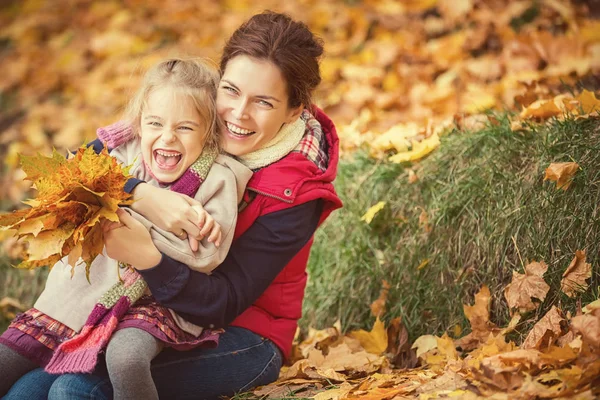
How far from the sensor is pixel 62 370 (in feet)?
7.16

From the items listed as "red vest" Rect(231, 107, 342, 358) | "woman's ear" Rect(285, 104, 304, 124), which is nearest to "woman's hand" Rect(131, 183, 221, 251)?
"red vest" Rect(231, 107, 342, 358)

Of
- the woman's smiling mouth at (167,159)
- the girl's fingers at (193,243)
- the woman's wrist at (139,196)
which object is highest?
the woman's smiling mouth at (167,159)

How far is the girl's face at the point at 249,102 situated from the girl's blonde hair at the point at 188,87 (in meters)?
0.04

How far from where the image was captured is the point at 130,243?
6.95 feet

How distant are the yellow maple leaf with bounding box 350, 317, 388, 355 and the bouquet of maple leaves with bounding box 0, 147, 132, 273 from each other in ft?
4.13

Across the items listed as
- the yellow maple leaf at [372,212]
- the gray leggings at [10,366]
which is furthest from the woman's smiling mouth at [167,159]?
the yellow maple leaf at [372,212]

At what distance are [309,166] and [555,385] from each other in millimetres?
1015

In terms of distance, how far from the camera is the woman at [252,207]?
2.25m

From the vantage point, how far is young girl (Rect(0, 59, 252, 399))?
2193mm

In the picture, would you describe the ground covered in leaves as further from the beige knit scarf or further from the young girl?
the beige knit scarf

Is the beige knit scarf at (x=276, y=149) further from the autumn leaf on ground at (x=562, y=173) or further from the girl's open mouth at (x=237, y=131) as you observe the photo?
the autumn leaf on ground at (x=562, y=173)

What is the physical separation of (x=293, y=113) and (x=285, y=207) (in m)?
0.35

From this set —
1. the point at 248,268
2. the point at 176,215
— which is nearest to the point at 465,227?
the point at 248,268

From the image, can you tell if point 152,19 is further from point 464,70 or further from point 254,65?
point 254,65
